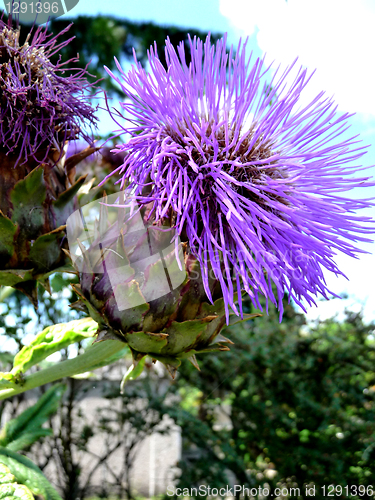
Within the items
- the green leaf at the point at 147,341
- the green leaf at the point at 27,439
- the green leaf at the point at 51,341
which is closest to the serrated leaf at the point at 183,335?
the green leaf at the point at 147,341

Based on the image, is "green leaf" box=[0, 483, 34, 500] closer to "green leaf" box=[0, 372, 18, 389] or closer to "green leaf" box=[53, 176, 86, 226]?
"green leaf" box=[0, 372, 18, 389]

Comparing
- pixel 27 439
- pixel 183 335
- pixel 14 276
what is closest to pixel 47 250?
pixel 14 276

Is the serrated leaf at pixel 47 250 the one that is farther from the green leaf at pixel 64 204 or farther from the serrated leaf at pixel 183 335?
the serrated leaf at pixel 183 335

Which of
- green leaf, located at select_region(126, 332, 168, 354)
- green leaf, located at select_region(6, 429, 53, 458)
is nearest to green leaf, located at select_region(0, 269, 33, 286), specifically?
green leaf, located at select_region(126, 332, 168, 354)

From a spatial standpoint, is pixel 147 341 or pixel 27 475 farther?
pixel 27 475

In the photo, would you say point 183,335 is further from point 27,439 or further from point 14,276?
point 27,439

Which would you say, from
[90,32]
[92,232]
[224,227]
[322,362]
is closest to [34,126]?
[92,232]

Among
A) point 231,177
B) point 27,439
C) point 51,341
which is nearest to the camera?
point 231,177
